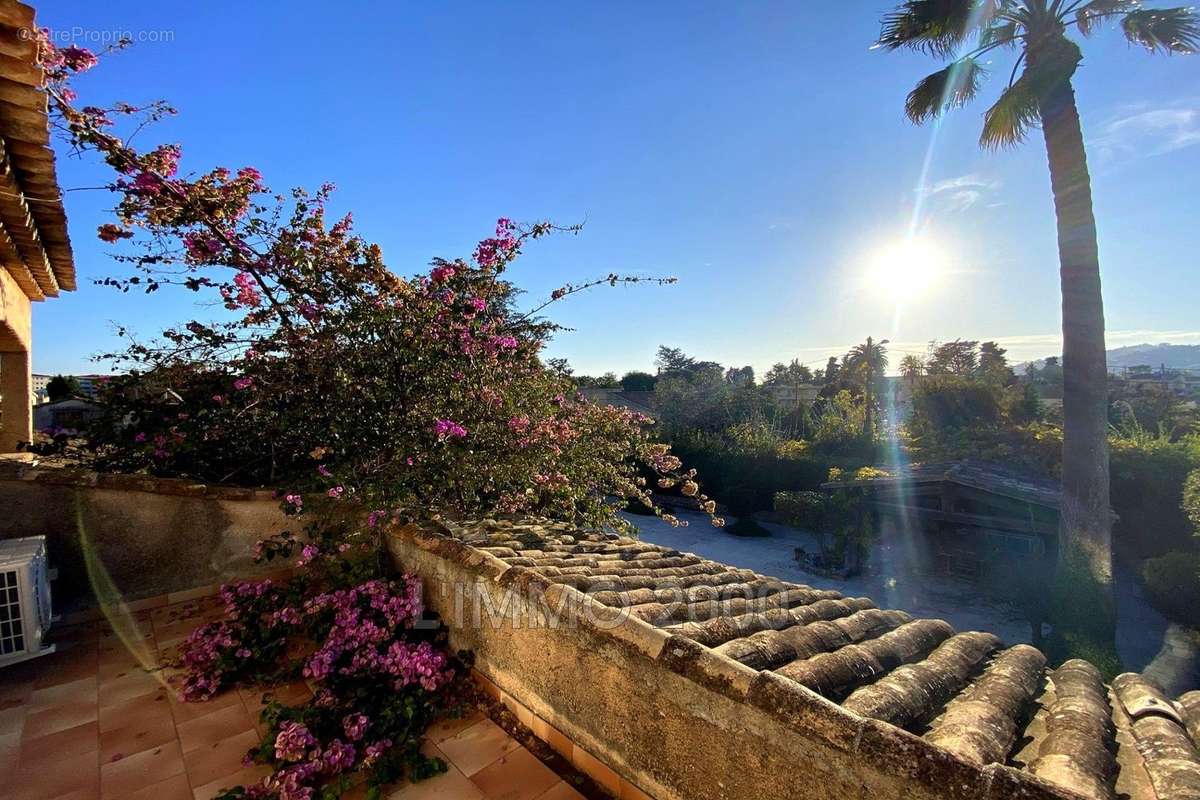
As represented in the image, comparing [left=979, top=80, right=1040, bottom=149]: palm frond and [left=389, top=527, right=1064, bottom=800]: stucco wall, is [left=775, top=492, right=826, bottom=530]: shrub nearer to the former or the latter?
[left=979, top=80, right=1040, bottom=149]: palm frond

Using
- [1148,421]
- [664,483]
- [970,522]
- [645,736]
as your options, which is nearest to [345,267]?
[664,483]

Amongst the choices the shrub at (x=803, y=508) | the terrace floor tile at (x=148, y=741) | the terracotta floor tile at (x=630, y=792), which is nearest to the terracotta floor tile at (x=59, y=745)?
the terrace floor tile at (x=148, y=741)

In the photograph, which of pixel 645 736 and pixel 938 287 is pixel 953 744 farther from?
pixel 938 287

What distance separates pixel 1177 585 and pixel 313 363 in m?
14.4

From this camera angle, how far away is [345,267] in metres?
4.69

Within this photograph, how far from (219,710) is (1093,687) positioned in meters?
4.31

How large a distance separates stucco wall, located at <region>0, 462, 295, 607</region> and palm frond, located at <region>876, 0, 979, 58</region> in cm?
1237

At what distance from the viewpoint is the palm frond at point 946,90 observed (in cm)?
984

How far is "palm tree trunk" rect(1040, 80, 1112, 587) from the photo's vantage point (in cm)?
838

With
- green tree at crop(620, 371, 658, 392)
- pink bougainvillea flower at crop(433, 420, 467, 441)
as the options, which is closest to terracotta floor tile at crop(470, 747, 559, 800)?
pink bougainvillea flower at crop(433, 420, 467, 441)

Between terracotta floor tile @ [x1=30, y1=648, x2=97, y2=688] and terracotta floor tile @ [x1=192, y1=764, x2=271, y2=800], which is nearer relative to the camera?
terracotta floor tile @ [x1=192, y1=764, x2=271, y2=800]

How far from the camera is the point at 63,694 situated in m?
3.01

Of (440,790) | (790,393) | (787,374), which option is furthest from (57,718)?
(787,374)

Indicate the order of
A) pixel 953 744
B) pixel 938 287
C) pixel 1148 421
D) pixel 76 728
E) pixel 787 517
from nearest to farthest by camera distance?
pixel 953 744 → pixel 76 728 → pixel 938 287 → pixel 787 517 → pixel 1148 421
